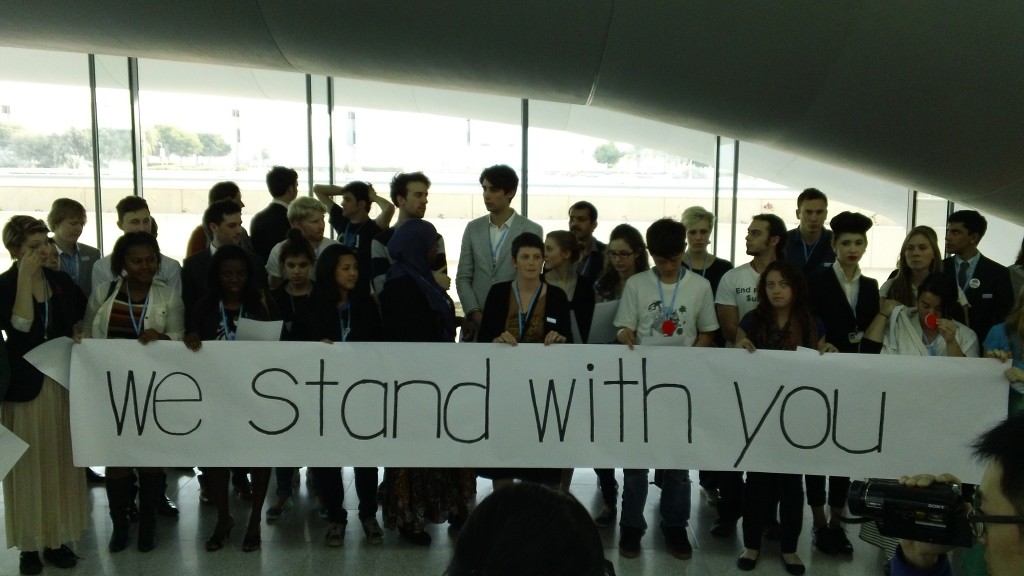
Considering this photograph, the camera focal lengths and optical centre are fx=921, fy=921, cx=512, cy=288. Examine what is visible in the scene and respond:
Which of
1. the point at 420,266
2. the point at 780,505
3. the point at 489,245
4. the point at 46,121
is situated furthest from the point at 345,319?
the point at 46,121

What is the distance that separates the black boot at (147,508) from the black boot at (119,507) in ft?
0.21

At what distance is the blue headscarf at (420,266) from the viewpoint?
452 centimetres

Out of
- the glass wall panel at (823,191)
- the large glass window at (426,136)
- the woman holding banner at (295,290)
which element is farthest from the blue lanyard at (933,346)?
the large glass window at (426,136)

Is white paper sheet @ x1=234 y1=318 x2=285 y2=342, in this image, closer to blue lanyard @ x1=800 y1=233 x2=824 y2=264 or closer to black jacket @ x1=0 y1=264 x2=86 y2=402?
black jacket @ x1=0 y1=264 x2=86 y2=402

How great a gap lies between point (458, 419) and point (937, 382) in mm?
2059

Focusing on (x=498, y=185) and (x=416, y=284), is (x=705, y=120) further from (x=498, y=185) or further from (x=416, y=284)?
(x=416, y=284)

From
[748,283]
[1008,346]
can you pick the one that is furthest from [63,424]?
[1008,346]

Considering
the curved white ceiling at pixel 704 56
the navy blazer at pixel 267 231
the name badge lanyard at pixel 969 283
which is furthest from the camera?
the navy blazer at pixel 267 231

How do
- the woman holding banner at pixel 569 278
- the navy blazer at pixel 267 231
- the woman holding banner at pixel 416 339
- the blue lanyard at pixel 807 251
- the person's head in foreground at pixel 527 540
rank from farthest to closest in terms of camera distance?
the navy blazer at pixel 267 231
the blue lanyard at pixel 807 251
the woman holding banner at pixel 569 278
the woman holding banner at pixel 416 339
the person's head in foreground at pixel 527 540

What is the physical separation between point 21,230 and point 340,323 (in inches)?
55.6

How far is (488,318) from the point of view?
422 cm

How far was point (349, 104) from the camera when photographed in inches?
366

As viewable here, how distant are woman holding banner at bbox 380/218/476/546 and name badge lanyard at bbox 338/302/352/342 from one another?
0.19 meters

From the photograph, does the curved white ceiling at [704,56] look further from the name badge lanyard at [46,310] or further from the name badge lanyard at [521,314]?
the name badge lanyard at [46,310]
